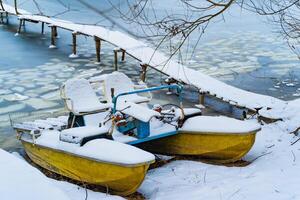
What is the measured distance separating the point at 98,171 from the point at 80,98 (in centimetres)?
176

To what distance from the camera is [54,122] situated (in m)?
6.52

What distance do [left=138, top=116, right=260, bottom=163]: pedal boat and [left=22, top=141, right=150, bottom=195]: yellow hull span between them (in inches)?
52.9

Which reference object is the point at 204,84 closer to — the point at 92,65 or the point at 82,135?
the point at 92,65

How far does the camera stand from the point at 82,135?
17.3ft

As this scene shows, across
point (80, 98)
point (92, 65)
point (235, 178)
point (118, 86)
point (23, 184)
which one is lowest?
point (92, 65)

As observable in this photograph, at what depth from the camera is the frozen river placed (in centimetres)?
933

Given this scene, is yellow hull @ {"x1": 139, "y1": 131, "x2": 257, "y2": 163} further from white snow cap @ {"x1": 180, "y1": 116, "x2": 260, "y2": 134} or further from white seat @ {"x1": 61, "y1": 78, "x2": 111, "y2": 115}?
white seat @ {"x1": 61, "y1": 78, "x2": 111, "y2": 115}

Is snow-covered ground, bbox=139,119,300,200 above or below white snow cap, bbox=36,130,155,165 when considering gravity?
below

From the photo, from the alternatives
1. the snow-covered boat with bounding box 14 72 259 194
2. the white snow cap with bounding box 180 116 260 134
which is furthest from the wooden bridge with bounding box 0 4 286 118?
the white snow cap with bounding box 180 116 260 134

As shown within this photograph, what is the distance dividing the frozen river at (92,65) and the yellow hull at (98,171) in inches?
63.9

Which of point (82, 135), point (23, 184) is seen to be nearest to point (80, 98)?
point (82, 135)

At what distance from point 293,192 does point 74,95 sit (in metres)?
3.43

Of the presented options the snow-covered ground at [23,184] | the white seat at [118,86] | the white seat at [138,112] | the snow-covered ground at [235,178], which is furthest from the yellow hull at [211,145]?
the snow-covered ground at [23,184]

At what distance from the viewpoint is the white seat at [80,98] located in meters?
6.32
